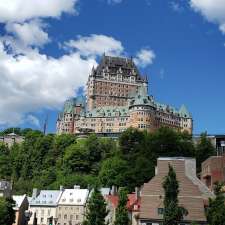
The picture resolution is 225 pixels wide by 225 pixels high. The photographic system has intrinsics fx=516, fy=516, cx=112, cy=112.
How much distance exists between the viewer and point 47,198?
10281 centimetres

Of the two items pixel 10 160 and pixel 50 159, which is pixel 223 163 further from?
pixel 10 160

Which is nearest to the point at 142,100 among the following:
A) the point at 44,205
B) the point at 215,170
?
the point at 44,205

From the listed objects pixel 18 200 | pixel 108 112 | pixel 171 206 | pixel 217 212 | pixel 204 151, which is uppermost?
pixel 108 112

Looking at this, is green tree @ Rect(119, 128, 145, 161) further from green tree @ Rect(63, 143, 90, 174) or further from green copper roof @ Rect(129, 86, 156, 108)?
green copper roof @ Rect(129, 86, 156, 108)

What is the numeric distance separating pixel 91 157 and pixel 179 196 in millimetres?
83627

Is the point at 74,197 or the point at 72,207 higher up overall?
the point at 74,197

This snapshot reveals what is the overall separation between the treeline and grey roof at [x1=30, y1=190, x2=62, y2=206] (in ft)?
40.9

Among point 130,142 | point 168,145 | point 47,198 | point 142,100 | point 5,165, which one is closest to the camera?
point 47,198

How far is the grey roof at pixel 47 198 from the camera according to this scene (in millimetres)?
101688

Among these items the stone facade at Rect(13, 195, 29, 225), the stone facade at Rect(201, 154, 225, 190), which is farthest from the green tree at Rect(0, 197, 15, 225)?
the stone facade at Rect(201, 154, 225, 190)

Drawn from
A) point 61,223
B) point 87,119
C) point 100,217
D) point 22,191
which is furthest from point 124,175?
point 87,119

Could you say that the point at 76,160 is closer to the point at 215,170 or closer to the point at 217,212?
the point at 215,170

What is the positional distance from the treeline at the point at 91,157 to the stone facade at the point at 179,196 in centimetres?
3712

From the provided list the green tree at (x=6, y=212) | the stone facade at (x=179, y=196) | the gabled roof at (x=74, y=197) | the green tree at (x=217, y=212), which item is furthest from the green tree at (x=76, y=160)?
the green tree at (x=217, y=212)
